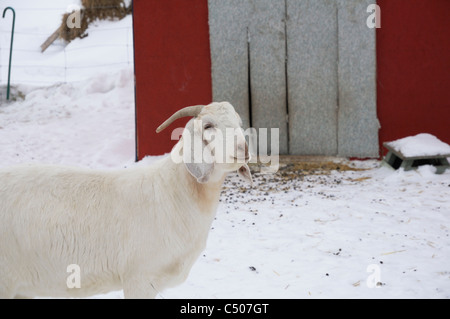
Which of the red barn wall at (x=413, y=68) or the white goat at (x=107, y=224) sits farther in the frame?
the red barn wall at (x=413, y=68)

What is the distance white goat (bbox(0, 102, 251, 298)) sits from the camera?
2.44 m

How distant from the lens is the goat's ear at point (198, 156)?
253cm

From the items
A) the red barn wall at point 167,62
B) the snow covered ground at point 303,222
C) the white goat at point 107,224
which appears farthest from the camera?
the red barn wall at point 167,62

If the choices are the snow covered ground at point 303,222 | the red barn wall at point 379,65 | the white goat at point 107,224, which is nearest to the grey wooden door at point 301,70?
the red barn wall at point 379,65

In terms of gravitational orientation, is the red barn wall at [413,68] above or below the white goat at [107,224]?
above

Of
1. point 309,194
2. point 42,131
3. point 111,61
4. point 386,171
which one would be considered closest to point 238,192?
point 309,194

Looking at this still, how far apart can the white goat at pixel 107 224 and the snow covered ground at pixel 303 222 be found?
1036 millimetres

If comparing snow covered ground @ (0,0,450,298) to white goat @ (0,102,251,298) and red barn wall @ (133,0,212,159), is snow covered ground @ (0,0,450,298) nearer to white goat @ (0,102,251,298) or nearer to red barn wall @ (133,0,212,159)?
red barn wall @ (133,0,212,159)

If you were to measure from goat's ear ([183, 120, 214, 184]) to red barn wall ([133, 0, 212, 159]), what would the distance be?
531 cm

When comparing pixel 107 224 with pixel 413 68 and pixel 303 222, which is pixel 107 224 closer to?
pixel 303 222

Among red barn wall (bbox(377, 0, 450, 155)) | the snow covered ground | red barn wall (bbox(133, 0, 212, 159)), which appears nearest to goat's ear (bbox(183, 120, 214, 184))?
the snow covered ground

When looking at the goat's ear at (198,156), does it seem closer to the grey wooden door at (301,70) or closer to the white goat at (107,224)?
the white goat at (107,224)

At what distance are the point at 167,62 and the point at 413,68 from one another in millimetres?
3822
